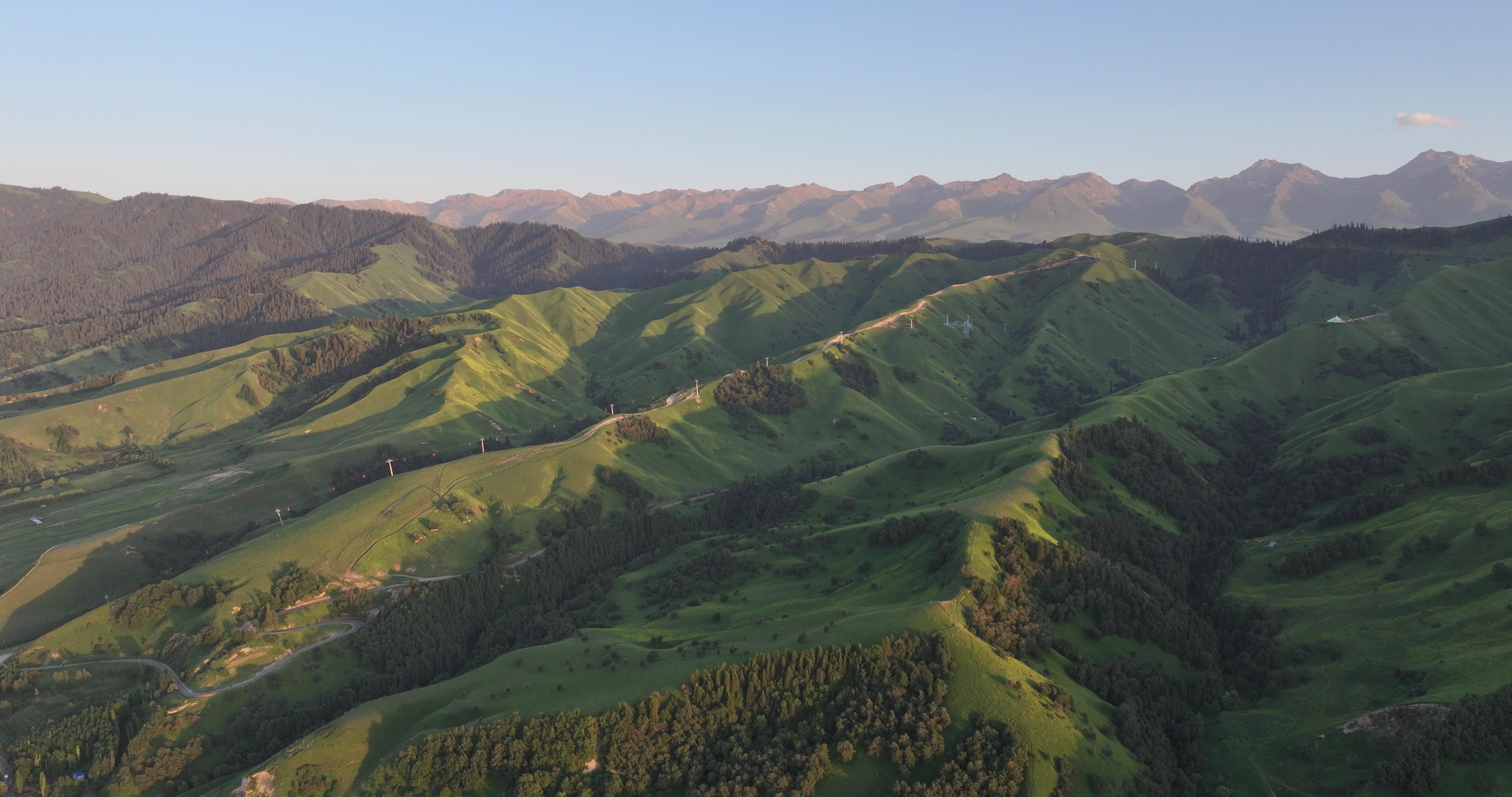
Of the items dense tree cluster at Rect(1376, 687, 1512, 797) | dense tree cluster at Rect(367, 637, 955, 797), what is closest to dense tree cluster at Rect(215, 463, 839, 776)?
dense tree cluster at Rect(367, 637, 955, 797)

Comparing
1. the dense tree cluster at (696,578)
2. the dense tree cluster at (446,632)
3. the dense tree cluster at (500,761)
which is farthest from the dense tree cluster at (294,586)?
the dense tree cluster at (500,761)

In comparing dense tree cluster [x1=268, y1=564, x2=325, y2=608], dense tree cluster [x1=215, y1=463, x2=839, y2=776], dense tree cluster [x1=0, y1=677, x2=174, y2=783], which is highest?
dense tree cluster [x1=268, y1=564, x2=325, y2=608]

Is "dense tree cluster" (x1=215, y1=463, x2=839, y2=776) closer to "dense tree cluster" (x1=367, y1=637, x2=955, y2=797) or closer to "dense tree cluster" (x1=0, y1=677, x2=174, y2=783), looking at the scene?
"dense tree cluster" (x1=0, y1=677, x2=174, y2=783)

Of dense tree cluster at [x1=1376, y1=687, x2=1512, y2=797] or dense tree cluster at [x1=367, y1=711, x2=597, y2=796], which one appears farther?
dense tree cluster at [x1=367, y1=711, x2=597, y2=796]

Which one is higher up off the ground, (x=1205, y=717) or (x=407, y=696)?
(x=407, y=696)

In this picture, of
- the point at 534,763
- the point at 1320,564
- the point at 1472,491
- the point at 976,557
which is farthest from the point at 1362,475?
the point at 534,763

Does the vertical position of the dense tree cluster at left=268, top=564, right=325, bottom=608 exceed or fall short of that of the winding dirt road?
it exceeds it

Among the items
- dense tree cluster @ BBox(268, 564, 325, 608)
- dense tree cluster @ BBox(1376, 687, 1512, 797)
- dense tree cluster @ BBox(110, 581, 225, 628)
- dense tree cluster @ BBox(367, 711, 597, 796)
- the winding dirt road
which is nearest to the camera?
dense tree cluster @ BBox(1376, 687, 1512, 797)

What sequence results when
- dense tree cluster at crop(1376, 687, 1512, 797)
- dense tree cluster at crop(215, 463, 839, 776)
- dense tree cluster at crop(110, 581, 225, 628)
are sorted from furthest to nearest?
dense tree cluster at crop(110, 581, 225, 628)
dense tree cluster at crop(215, 463, 839, 776)
dense tree cluster at crop(1376, 687, 1512, 797)

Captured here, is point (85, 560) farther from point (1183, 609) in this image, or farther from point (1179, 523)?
point (1179, 523)
